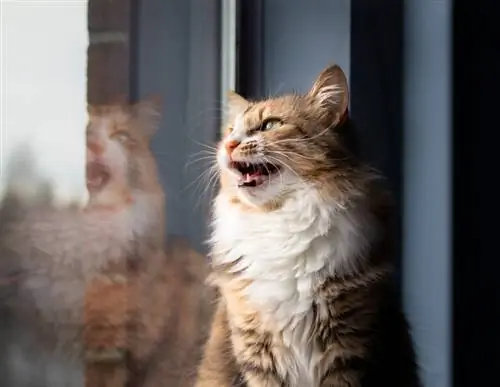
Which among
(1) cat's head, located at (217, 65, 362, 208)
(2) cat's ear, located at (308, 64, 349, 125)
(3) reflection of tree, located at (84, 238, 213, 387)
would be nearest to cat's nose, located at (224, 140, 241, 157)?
(1) cat's head, located at (217, 65, 362, 208)

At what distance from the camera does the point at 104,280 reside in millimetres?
1241

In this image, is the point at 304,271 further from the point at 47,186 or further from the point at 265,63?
the point at 47,186

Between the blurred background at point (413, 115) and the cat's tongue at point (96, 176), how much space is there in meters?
0.15

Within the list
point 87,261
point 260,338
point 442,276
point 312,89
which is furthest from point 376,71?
point 87,261

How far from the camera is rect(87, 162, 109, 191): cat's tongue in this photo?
125 centimetres

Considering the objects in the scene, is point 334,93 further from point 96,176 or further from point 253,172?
point 96,176

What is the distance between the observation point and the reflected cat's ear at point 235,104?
1083 millimetres

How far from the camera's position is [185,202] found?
1210 millimetres

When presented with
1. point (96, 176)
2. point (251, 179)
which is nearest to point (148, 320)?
point (96, 176)

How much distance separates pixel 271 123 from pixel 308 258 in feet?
0.61

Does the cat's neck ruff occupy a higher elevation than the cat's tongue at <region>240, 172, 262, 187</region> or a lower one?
lower

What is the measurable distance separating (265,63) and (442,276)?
0.40 meters

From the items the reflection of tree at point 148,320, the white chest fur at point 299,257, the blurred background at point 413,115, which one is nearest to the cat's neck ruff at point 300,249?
the white chest fur at point 299,257

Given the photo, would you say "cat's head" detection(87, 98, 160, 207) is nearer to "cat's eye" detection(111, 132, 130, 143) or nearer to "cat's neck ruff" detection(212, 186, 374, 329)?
"cat's eye" detection(111, 132, 130, 143)
